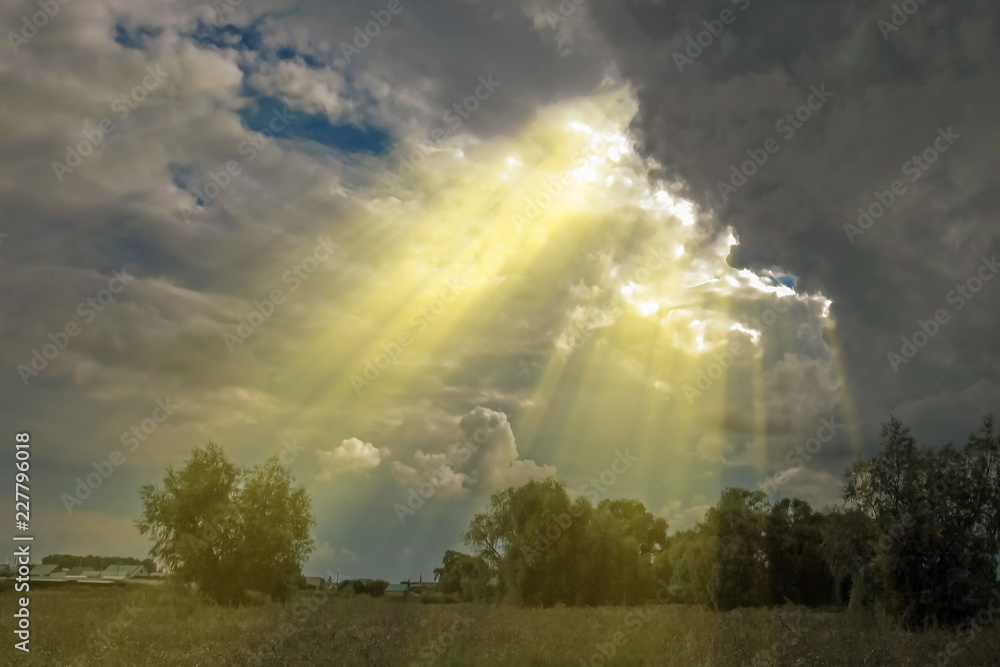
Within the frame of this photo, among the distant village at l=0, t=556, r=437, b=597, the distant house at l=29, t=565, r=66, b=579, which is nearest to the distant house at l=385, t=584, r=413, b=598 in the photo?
the distant village at l=0, t=556, r=437, b=597

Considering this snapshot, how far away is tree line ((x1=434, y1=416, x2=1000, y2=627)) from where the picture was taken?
110 ft

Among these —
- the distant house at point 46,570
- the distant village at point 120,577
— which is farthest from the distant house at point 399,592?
the distant house at point 46,570

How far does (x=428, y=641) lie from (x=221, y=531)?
26.5 m

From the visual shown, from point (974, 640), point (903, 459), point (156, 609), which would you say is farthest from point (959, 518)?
point (156, 609)

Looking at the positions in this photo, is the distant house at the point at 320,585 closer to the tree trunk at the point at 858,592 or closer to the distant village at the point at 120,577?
the distant village at the point at 120,577

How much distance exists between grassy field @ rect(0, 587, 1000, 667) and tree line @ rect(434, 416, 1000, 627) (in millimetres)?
6166

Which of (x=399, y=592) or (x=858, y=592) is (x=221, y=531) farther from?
(x=399, y=592)

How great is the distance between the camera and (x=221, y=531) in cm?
4328

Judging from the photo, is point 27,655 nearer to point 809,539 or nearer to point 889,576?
point 889,576

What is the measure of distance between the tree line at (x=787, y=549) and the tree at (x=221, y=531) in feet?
75.8

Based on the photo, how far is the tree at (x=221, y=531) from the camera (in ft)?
140

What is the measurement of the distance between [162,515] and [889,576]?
1567 inches

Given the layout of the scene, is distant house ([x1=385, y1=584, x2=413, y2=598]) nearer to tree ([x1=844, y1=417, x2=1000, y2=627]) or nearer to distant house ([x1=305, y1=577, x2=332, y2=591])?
distant house ([x1=305, y1=577, x2=332, y2=591])

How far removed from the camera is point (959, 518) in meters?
34.1
